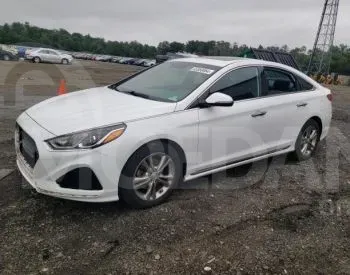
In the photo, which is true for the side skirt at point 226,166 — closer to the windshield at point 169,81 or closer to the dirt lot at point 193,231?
the dirt lot at point 193,231

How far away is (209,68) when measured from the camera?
5.01 metres

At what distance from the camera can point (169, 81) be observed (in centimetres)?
502

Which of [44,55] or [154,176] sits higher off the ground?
[44,55]

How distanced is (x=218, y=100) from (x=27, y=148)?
2.08m

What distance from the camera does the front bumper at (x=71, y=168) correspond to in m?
3.68

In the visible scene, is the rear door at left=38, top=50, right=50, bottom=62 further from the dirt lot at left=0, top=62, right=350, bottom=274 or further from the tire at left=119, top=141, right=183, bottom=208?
the tire at left=119, top=141, right=183, bottom=208

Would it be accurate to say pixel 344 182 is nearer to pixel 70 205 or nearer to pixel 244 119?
pixel 244 119

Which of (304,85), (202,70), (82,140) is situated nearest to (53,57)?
(304,85)

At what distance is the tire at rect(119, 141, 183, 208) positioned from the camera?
398 cm

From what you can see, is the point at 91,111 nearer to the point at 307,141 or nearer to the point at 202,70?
the point at 202,70

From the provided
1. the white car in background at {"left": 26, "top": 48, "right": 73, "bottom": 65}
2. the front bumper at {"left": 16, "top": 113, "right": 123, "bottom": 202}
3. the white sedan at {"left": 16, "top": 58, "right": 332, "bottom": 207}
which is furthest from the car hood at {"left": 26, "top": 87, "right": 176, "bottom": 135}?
the white car in background at {"left": 26, "top": 48, "right": 73, "bottom": 65}

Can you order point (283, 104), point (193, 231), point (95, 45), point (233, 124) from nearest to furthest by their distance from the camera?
1. point (193, 231)
2. point (233, 124)
3. point (283, 104)
4. point (95, 45)

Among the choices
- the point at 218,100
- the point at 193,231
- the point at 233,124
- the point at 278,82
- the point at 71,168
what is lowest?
the point at 193,231

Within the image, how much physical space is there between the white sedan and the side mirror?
1cm
